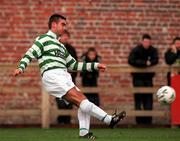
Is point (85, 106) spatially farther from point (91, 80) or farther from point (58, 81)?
point (91, 80)

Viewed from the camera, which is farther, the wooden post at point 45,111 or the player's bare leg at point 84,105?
the wooden post at point 45,111

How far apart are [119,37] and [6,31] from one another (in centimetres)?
264

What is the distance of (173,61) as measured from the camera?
16766 millimetres

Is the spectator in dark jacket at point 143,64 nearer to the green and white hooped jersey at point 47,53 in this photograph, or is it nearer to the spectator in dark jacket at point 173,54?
the spectator in dark jacket at point 173,54

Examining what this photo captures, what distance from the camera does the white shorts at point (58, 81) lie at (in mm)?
11703

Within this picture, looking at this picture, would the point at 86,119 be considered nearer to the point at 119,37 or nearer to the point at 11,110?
the point at 11,110

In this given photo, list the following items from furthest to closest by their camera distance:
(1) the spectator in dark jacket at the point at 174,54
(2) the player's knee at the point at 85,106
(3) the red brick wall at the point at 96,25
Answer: (3) the red brick wall at the point at 96,25 < (1) the spectator in dark jacket at the point at 174,54 < (2) the player's knee at the point at 85,106

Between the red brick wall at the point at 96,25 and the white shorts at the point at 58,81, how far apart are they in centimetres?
667

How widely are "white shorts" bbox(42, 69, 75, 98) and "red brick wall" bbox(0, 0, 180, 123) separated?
21.9 feet

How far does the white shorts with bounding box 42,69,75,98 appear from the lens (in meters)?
11.7

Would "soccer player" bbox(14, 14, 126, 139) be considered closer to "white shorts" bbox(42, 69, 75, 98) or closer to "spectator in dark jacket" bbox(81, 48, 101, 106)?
"white shorts" bbox(42, 69, 75, 98)

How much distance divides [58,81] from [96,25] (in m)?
7.08

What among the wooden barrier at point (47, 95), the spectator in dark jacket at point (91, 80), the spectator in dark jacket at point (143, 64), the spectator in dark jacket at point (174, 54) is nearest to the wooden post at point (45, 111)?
the wooden barrier at point (47, 95)

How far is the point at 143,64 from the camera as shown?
16938 mm
